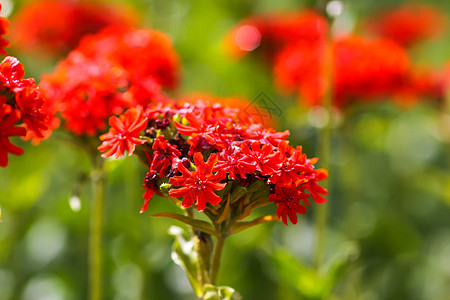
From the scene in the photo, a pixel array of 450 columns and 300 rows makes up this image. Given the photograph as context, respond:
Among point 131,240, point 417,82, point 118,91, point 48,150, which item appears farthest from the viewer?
point 48,150

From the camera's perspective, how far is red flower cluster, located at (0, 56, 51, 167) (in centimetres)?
88

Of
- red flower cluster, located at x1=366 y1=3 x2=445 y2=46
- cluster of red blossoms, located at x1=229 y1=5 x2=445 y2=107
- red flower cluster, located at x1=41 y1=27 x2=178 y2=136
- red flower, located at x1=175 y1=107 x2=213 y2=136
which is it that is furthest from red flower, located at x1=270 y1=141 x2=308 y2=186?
red flower cluster, located at x1=366 y1=3 x2=445 y2=46

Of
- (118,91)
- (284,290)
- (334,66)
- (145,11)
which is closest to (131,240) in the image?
(284,290)

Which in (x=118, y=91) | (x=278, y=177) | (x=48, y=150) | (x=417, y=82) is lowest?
(x=278, y=177)

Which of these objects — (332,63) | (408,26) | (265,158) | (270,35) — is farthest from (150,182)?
(408,26)

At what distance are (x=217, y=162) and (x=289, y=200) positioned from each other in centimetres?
12

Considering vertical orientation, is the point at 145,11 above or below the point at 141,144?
above

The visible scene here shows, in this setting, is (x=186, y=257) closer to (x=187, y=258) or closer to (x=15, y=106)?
(x=187, y=258)

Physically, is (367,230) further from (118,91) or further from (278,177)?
(278,177)

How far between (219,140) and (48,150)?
5.77 feet

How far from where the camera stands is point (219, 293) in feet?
3.19

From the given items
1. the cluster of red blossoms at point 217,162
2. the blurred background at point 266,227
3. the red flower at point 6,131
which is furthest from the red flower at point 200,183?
the blurred background at point 266,227

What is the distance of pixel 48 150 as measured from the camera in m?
2.52

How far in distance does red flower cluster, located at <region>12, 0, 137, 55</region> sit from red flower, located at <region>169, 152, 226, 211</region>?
5.48 ft
